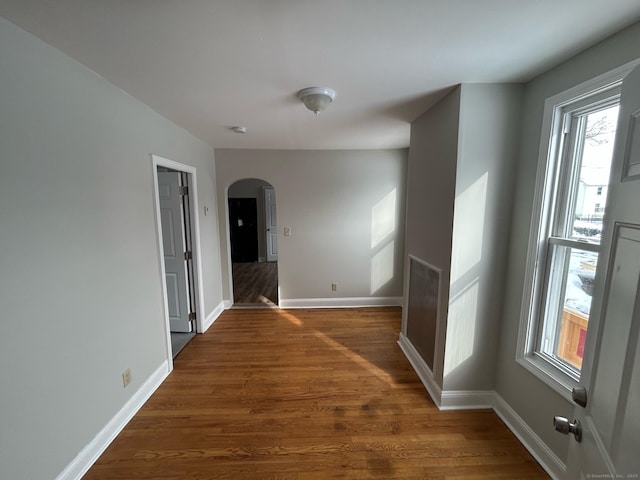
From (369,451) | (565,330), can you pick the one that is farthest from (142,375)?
(565,330)

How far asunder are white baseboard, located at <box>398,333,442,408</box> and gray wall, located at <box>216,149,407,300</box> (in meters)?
1.33

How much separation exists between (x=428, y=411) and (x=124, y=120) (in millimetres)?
3193

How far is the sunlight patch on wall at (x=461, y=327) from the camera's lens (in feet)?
6.32

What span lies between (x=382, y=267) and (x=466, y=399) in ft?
7.27

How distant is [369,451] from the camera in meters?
1.66

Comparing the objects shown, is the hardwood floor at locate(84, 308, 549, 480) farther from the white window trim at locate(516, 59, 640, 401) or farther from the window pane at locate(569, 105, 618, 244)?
the window pane at locate(569, 105, 618, 244)

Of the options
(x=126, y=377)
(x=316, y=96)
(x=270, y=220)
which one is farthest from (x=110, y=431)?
(x=270, y=220)

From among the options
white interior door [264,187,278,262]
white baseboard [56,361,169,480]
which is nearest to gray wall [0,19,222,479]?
white baseboard [56,361,169,480]

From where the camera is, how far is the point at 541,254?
163 cm

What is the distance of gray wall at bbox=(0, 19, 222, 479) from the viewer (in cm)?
118

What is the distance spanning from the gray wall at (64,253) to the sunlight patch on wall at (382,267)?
3.01 m

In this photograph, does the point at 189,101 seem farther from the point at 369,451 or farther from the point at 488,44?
the point at 369,451

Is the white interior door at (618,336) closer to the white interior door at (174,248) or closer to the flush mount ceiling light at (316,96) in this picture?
the flush mount ceiling light at (316,96)

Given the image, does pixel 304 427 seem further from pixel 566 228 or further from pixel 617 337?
pixel 566 228
